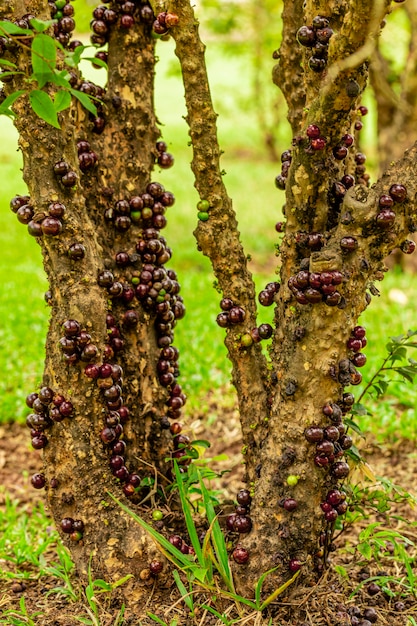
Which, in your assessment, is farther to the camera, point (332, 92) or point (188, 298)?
point (188, 298)

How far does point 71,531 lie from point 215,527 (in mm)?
629

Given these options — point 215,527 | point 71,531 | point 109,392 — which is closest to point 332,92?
point 109,392

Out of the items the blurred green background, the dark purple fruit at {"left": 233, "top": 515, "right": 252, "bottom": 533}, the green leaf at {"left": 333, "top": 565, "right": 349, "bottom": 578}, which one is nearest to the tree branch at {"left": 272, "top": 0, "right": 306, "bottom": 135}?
the blurred green background

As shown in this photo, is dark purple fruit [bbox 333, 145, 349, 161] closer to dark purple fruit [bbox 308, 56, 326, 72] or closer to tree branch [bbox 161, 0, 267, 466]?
dark purple fruit [bbox 308, 56, 326, 72]

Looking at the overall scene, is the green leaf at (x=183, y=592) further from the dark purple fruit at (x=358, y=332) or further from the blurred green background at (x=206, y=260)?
the blurred green background at (x=206, y=260)

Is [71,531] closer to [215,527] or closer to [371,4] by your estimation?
[215,527]

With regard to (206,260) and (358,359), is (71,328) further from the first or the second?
(206,260)

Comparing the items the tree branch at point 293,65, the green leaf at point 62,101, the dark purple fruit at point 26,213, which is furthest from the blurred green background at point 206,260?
the green leaf at point 62,101

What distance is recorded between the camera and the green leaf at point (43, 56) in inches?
77.5

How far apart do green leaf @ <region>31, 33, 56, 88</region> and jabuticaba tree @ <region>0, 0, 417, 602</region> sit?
652 millimetres

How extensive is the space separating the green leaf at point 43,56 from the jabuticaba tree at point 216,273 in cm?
65

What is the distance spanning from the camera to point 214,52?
20406 millimetres

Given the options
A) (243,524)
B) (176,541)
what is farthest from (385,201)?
(176,541)

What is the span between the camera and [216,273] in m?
2.96
